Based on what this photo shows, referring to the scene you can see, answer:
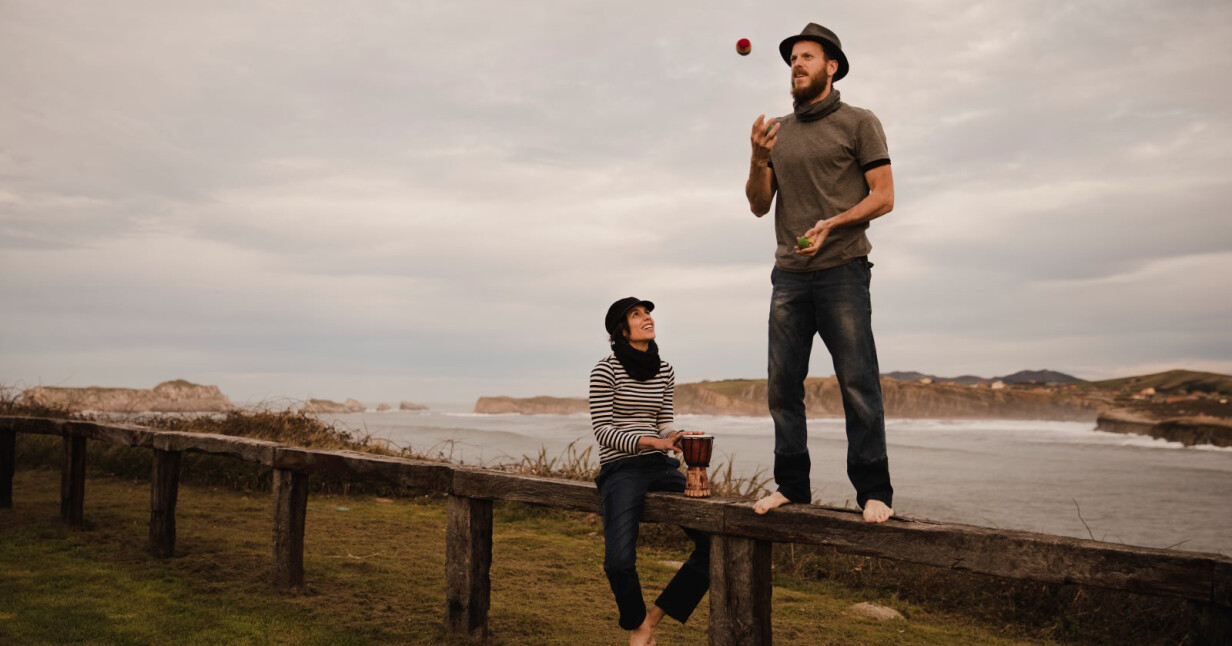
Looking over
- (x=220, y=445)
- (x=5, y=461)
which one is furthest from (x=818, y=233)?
(x=5, y=461)

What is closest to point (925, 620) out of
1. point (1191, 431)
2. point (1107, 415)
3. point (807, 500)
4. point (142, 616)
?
point (807, 500)

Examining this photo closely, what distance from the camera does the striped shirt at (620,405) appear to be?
4328 mm

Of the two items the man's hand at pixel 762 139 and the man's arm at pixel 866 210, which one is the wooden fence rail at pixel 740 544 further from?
the man's hand at pixel 762 139

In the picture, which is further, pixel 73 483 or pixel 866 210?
pixel 73 483

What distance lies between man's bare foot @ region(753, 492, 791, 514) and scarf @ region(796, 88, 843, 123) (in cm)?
188

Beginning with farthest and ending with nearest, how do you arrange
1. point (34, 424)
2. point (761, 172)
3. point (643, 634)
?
point (34, 424) → point (643, 634) → point (761, 172)

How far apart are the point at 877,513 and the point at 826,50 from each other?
223cm

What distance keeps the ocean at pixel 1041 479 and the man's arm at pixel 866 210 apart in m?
3.56

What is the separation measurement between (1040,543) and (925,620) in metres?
4.20

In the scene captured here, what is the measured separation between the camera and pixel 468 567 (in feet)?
16.3

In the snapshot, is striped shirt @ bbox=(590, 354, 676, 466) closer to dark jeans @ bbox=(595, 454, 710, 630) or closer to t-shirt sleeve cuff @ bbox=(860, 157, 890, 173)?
dark jeans @ bbox=(595, 454, 710, 630)

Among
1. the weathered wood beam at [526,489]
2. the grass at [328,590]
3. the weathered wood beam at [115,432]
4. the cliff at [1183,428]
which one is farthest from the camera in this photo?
the cliff at [1183,428]

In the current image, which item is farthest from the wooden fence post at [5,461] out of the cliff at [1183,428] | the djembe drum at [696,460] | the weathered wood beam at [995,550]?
the cliff at [1183,428]

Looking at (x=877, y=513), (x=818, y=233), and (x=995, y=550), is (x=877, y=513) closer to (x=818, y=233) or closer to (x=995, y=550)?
(x=995, y=550)
